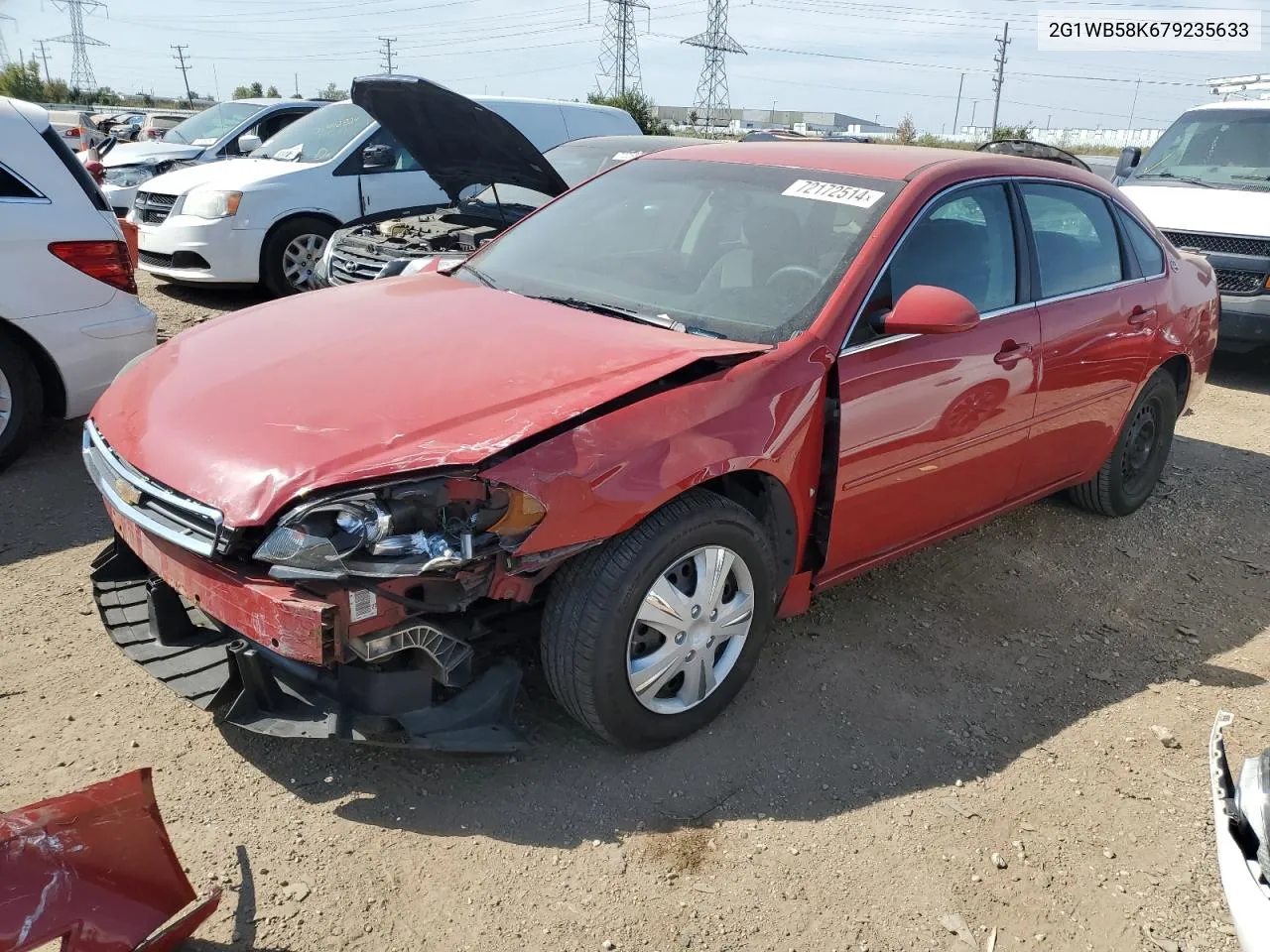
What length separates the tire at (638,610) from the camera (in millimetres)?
2607

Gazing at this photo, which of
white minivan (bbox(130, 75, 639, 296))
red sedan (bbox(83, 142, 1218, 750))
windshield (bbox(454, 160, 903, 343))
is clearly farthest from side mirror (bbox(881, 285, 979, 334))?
white minivan (bbox(130, 75, 639, 296))

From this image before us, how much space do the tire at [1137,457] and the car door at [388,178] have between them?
247 inches

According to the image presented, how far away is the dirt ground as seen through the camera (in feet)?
7.97

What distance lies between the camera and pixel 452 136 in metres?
6.00

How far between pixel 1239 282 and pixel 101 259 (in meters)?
7.87

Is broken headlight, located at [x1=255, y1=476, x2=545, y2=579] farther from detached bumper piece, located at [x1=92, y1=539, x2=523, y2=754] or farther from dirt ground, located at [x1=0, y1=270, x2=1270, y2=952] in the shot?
dirt ground, located at [x1=0, y1=270, x2=1270, y2=952]

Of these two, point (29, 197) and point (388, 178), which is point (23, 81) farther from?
point (29, 197)

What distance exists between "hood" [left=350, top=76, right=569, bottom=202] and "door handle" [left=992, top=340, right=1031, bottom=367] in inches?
131

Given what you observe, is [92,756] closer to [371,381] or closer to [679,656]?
[371,381]

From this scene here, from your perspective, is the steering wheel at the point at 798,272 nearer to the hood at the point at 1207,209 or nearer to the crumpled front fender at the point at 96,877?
the crumpled front fender at the point at 96,877

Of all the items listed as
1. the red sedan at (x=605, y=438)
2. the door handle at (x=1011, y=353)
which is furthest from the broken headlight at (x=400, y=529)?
the door handle at (x=1011, y=353)

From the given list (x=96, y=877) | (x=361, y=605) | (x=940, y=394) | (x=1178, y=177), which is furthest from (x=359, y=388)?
(x=1178, y=177)

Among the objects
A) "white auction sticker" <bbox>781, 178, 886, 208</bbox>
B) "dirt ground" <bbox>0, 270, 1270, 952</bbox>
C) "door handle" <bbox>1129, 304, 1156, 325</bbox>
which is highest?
"white auction sticker" <bbox>781, 178, 886, 208</bbox>

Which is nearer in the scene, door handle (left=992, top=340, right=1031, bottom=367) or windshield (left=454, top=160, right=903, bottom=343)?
windshield (left=454, top=160, right=903, bottom=343)
